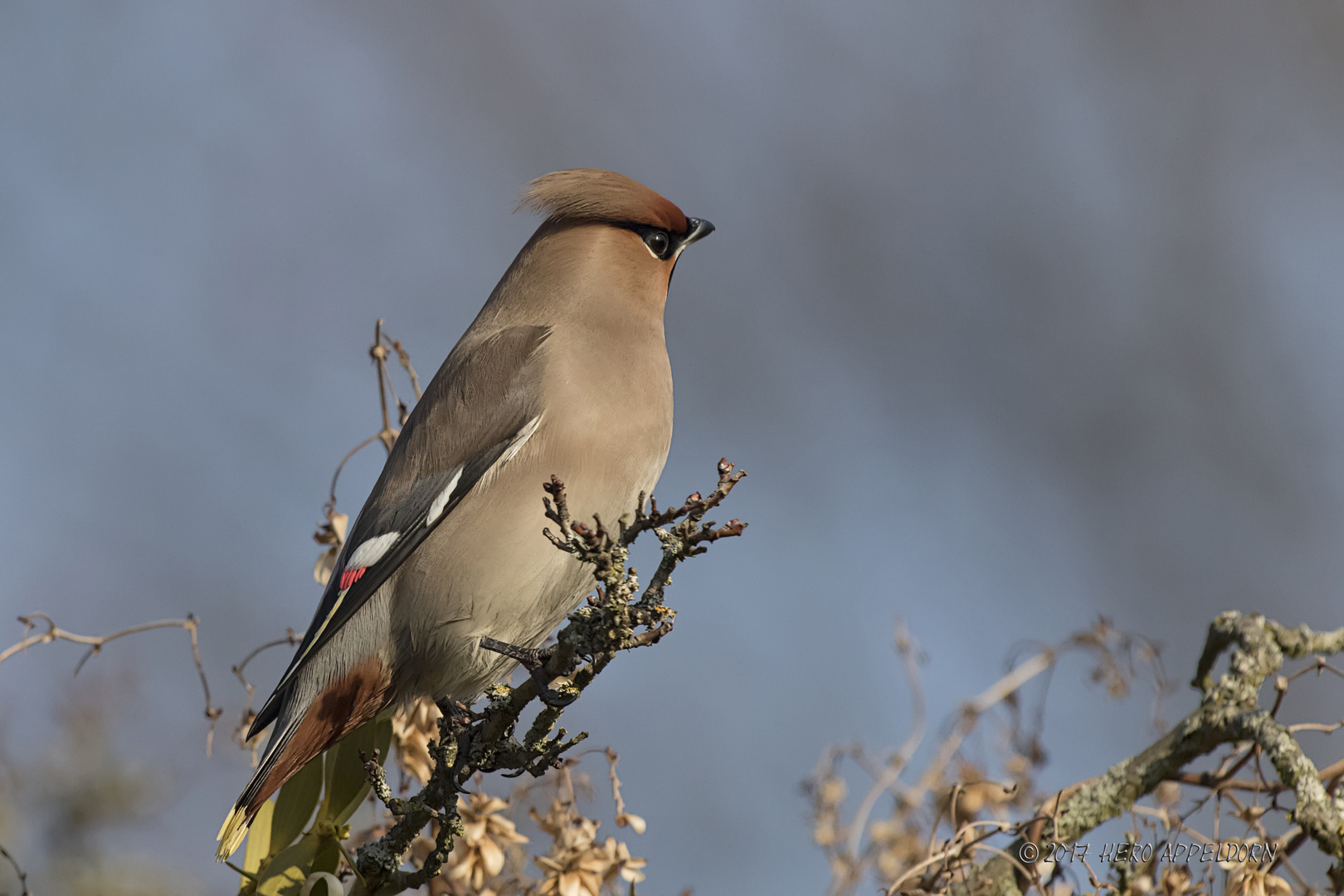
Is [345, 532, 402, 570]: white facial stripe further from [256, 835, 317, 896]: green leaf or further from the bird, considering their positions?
[256, 835, 317, 896]: green leaf

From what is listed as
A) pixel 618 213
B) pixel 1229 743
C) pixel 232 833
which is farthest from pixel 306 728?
pixel 1229 743

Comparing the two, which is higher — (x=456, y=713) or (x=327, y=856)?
(x=456, y=713)

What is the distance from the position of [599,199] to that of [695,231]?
11.5 inches

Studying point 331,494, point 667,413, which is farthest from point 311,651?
point 667,413

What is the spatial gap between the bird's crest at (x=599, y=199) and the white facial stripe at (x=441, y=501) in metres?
0.91

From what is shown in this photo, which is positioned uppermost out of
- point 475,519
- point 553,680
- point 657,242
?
point 657,242

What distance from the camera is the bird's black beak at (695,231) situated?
3.27 metres

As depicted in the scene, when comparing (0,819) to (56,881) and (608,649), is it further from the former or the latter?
(608,649)

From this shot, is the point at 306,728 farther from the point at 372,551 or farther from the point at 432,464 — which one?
the point at 432,464

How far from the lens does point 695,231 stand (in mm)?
3281

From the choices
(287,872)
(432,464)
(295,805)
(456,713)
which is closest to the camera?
(287,872)

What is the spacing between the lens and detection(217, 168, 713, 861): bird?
2506 millimetres

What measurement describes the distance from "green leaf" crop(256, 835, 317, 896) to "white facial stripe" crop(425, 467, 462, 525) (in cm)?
79

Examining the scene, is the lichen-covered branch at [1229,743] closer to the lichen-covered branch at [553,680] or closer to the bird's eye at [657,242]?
the lichen-covered branch at [553,680]
